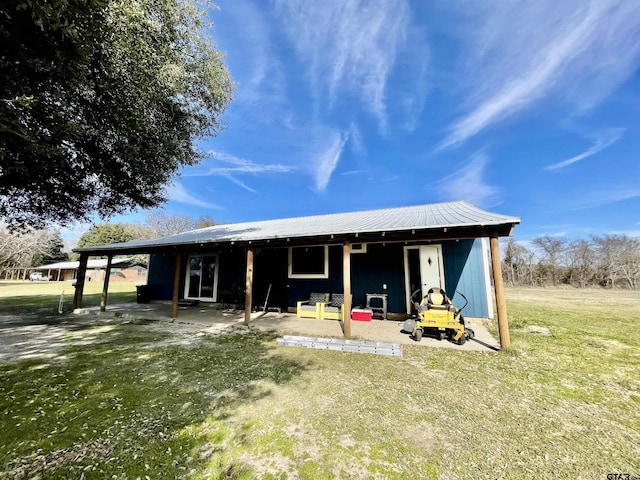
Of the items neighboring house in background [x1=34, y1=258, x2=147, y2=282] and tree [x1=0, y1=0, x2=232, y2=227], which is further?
neighboring house in background [x1=34, y1=258, x2=147, y2=282]

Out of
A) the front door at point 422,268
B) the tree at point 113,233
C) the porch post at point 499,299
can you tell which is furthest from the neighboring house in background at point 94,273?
the porch post at point 499,299

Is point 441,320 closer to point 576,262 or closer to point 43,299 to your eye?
point 43,299

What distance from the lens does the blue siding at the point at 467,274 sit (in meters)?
7.37

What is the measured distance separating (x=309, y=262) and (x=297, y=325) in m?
2.49

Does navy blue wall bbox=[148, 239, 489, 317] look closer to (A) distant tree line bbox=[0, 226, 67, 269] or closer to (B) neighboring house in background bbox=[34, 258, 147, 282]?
(B) neighboring house in background bbox=[34, 258, 147, 282]

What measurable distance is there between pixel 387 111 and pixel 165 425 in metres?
13.3

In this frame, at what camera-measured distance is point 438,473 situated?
185cm

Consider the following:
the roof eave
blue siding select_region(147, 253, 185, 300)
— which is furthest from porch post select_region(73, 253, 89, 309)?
the roof eave

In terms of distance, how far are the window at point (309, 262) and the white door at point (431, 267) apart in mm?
2928

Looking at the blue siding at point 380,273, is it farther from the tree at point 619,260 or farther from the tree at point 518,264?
the tree at point 619,260

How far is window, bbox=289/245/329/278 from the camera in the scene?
27.9ft

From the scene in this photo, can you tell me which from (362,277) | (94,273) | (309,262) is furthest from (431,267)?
(94,273)

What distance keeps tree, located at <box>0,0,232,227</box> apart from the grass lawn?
3.58 meters

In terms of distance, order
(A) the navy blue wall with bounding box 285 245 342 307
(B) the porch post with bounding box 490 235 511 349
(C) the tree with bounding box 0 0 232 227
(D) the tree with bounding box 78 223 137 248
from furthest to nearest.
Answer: (D) the tree with bounding box 78 223 137 248 < (A) the navy blue wall with bounding box 285 245 342 307 < (B) the porch post with bounding box 490 235 511 349 < (C) the tree with bounding box 0 0 232 227
